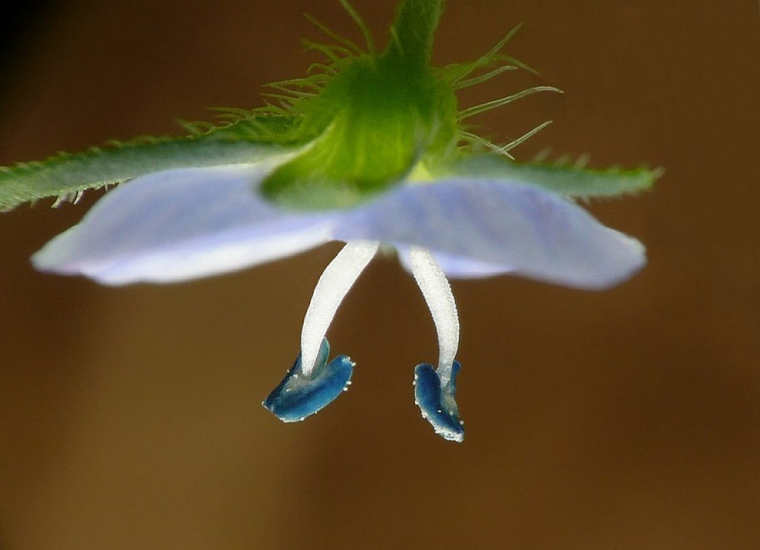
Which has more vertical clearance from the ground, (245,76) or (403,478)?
A: (245,76)

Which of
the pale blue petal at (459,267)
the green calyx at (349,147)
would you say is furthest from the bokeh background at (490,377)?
the green calyx at (349,147)

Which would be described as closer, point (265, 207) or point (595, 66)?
point (265, 207)

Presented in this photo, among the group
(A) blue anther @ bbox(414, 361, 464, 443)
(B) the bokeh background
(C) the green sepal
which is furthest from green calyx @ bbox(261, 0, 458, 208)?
(B) the bokeh background

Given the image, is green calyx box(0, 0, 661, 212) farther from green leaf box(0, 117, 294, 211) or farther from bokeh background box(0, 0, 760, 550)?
bokeh background box(0, 0, 760, 550)

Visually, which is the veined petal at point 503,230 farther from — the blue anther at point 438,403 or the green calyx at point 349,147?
the blue anther at point 438,403

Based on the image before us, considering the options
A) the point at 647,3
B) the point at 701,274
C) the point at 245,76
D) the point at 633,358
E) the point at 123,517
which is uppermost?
the point at 647,3

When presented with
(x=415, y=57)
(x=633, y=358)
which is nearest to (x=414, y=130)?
(x=415, y=57)

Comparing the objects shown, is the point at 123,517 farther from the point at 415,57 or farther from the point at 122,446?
the point at 415,57
